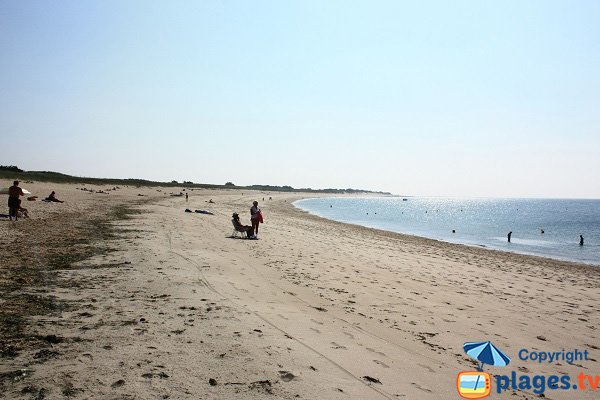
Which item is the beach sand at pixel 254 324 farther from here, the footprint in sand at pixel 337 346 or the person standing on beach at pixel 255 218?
the person standing on beach at pixel 255 218

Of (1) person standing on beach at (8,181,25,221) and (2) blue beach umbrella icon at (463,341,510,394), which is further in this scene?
(1) person standing on beach at (8,181,25,221)

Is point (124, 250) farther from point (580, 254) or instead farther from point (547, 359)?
point (580, 254)

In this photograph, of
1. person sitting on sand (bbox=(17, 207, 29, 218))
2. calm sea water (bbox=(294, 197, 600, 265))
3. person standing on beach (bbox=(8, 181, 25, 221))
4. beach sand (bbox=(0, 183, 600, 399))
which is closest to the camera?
beach sand (bbox=(0, 183, 600, 399))

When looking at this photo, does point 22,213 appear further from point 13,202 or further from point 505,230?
point 505,230

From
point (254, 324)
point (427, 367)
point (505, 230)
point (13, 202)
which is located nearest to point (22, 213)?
point (13, 202)

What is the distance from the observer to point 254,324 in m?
6.18

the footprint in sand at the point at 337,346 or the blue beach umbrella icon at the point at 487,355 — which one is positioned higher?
the blue beach umbrella icon at the point at 487,355

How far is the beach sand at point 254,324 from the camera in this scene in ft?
14.0

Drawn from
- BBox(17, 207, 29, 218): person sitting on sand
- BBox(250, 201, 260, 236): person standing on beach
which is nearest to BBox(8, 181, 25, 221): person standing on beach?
BBox(17, 207, 29, 218): person sitting on sand

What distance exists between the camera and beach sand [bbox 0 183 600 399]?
14.0ft

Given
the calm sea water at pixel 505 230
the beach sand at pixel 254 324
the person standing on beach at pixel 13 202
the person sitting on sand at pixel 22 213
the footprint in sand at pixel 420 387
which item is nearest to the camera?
the beach sand at pixel 254 324

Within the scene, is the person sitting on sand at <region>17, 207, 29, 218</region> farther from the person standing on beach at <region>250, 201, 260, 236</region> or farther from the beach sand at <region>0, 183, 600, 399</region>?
the person standing on beach at <region>250, 201, 260, 236</region>

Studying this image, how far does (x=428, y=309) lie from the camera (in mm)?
8516

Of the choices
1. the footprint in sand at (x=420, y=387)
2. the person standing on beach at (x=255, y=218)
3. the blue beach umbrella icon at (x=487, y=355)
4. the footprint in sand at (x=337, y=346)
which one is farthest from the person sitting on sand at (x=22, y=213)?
the blue beach umbrella icon at (x=487, y=355)
